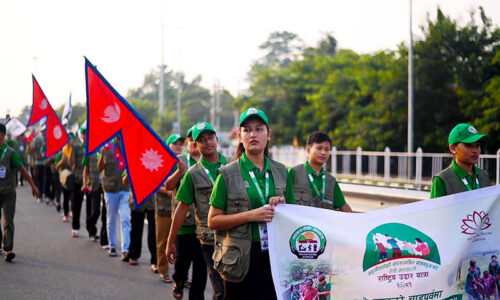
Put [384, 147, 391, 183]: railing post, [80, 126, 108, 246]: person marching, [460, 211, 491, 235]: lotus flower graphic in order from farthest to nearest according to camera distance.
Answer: [384, 147, 391, 183]: railing post → [80, 126, 108, 246]: person marching → [460, 211, 491, 235]: lotus flower graphic

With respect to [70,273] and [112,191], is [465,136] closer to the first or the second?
[70,273]

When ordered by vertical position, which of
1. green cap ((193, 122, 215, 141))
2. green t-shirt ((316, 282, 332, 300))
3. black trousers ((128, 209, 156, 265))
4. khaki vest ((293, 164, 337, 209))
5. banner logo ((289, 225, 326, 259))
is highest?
green cap ((193, 122, 215, 141))

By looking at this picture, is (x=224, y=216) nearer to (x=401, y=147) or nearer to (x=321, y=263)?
(x=321, y=263)

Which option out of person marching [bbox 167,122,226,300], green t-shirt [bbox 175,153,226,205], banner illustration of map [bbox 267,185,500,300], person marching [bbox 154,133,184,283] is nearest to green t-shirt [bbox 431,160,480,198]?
banner illustration of map [bbox 267,185,500,300]

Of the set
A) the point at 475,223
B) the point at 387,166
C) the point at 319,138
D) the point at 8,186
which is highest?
the point at 319,138

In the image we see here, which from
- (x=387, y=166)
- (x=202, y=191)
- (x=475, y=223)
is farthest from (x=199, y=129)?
(x=387, y=166)

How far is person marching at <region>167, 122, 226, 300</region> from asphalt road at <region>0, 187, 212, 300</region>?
6.32ft

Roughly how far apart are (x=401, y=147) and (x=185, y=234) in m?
24.7

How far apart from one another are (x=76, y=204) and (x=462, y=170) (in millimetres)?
8951

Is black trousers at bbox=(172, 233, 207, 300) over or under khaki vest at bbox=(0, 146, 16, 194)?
under

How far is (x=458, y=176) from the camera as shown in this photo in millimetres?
5000

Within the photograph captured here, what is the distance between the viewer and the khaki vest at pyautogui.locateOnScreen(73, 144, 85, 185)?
12.4 m

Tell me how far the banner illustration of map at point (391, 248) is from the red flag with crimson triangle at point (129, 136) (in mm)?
2108

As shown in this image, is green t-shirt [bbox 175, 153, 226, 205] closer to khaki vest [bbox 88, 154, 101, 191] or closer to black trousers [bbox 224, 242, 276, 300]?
black trousers [bbox 224, 242, 276, 300]
